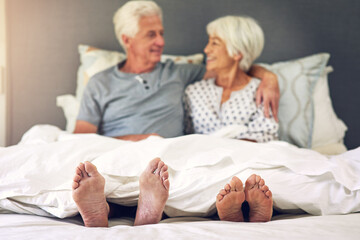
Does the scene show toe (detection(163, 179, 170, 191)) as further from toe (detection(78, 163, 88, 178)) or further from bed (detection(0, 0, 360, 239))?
toe (detection(78, 163, 88, 178))

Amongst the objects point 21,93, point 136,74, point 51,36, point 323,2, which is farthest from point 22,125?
point 323,2

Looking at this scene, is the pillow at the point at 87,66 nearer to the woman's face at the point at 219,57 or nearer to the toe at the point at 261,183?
the woman's face at the point at 219,57

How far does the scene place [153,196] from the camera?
928 mm

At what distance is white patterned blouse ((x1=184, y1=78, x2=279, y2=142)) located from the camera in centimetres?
171

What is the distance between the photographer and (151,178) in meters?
0.94

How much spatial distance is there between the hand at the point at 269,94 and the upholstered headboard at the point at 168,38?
51 centimetres

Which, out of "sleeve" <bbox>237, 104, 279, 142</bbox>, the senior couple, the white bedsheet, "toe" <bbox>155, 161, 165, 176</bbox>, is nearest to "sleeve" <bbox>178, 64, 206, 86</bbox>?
the senior couple

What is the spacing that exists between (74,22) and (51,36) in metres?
0.15

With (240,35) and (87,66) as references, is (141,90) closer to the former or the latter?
(87,66)

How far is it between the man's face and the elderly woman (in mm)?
254

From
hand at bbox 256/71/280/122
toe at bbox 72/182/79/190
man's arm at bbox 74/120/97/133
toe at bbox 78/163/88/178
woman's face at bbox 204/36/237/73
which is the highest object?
woman's face at bbox 204/36/237/73

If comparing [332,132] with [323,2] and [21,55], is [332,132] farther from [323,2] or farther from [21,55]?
[21,55]

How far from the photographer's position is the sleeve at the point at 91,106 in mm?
1792

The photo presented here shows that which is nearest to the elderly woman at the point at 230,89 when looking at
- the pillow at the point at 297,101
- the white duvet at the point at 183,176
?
the pillow at the point at 297,101
